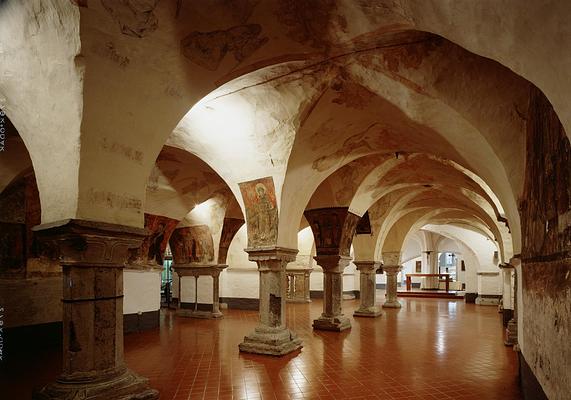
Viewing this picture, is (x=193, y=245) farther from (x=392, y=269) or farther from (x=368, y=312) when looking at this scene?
(x=392, y=269)

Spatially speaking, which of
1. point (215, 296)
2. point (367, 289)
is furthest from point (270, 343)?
point (367, 289)

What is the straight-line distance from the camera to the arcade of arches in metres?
3.04

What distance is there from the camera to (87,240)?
4.17m

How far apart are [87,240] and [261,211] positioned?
4.33 meters

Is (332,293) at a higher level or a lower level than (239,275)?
higher

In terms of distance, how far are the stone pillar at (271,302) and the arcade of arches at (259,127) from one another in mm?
42

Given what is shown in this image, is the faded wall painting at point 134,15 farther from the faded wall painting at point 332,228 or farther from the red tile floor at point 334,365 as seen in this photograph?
the faded wall painting at point 332,228

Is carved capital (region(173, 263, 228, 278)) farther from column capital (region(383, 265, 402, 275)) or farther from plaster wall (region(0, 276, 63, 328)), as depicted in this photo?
column capital (region(383, 265, 402, 275))

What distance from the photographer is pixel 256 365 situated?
22.8ft

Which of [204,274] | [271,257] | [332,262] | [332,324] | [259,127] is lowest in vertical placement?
[332,324]

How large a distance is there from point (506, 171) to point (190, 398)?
473 cm

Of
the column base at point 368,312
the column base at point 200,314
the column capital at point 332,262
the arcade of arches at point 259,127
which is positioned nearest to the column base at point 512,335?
the arcade of arches at point 259,127

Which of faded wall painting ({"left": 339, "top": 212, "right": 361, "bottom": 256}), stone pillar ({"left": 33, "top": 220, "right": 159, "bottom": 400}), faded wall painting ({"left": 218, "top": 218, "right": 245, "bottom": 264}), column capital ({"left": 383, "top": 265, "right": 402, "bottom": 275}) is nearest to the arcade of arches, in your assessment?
stone pillar ({"left": 33, "top": 220, "right": 159, "bottom": 400})

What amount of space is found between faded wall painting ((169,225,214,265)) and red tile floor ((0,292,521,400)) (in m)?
3.55
